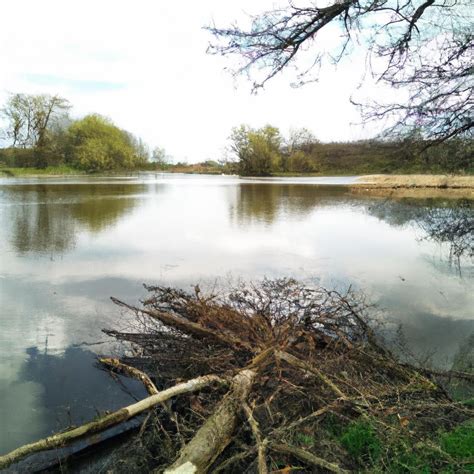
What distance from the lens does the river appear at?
144 inches

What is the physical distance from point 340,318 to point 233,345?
139cm

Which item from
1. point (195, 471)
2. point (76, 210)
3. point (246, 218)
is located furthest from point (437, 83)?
point (76, 210)

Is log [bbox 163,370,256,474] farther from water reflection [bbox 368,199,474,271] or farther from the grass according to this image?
water reflection [bbox 368,199,474,271]

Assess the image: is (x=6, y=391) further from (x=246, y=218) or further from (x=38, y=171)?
(x=38, y=171)

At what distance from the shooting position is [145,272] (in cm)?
721

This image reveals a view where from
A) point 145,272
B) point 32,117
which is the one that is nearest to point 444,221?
point 145,272

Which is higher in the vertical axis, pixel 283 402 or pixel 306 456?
pixel 306 456

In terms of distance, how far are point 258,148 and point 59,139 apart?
77.6 ft

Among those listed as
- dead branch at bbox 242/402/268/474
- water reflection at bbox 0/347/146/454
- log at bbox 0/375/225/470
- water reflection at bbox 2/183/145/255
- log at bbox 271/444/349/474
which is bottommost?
water reflection at bbox 0/347/146/454

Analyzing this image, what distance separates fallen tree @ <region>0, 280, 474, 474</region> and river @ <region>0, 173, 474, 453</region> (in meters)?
0.63

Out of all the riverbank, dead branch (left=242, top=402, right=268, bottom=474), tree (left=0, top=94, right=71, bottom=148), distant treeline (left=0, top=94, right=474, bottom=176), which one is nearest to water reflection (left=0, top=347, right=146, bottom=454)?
dead branch (left=242, top=402, right=268, bottom=474)

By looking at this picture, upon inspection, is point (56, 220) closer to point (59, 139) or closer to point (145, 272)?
point (145, 272)

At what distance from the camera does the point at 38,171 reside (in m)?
44.7

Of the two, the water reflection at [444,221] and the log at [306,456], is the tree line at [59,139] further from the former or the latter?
the log at [306,456]
